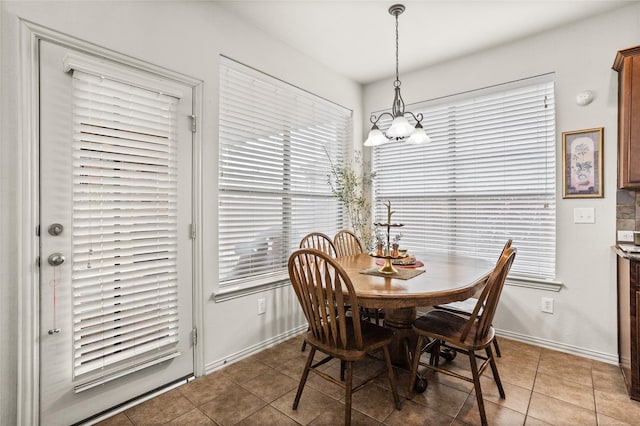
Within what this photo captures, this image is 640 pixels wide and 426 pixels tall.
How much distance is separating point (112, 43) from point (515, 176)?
3276mm

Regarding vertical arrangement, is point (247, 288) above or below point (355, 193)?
below

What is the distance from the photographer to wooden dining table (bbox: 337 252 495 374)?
5.32 feet

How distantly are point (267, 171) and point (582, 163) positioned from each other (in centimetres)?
261

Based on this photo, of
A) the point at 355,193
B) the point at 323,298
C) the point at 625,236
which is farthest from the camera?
the point at 355,193

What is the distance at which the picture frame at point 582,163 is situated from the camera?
2486 mm

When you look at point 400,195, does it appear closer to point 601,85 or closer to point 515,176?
point 515,176

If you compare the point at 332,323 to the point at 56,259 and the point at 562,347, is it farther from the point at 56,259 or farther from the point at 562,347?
the point at 562,347

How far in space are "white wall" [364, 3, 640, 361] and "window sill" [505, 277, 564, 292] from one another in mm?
39

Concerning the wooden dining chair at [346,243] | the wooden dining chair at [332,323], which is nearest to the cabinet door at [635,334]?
the wooden dining chair at [332,323]

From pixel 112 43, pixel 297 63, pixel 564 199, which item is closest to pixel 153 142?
pixel 112 43

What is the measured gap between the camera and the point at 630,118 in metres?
2.17

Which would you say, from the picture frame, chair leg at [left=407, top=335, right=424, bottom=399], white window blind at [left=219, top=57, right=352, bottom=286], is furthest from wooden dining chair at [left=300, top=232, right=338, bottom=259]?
the picture frame

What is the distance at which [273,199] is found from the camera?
9.32 ft

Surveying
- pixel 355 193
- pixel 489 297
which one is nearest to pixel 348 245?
pixel 355 193
